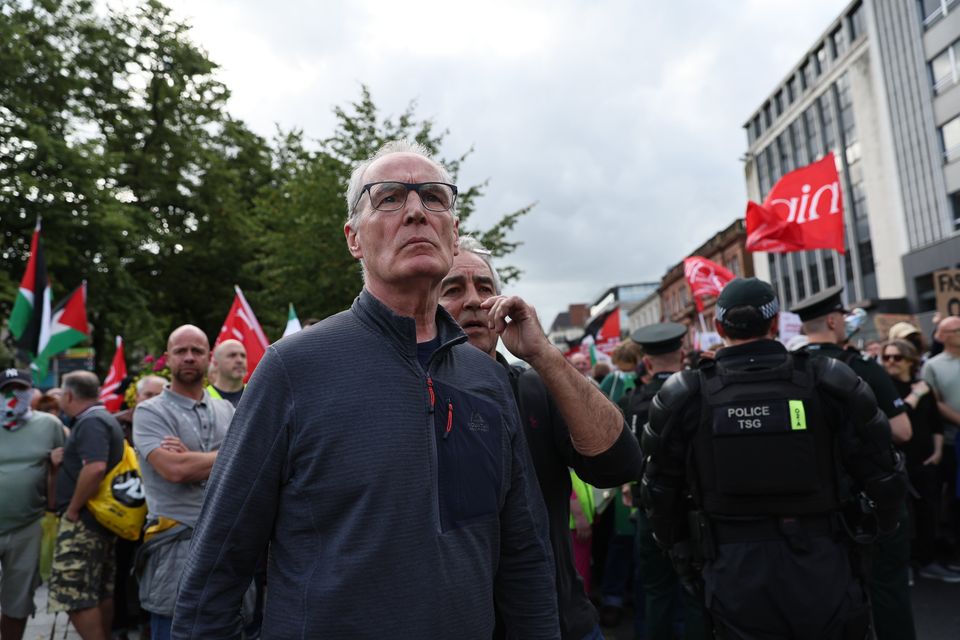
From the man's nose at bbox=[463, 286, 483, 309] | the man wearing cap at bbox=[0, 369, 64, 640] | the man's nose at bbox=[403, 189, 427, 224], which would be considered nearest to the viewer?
the man's nose at bbox=[403, 189, 427, 224]

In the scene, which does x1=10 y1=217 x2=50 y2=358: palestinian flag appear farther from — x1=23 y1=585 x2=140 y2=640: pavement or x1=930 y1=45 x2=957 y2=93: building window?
x1=930 y1=45 x2=957 y2=93: building window

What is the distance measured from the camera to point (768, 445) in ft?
10.5

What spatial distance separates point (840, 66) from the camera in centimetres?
3478

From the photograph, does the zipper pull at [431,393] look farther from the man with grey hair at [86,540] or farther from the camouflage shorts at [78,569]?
the camouflage shorts at [78,569]

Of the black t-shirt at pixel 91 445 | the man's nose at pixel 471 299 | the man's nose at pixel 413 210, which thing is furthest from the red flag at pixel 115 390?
the man's nose at pixel 413 210

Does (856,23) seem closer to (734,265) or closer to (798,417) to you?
(734,265)

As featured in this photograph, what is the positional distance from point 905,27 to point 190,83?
88.2 ft

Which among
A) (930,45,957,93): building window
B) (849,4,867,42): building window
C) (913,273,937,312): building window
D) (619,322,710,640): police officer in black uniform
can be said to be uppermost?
(849,4,867,42): building window

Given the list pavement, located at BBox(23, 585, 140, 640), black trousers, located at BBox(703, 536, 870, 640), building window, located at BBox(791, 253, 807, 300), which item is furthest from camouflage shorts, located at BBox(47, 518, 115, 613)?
building window, located at BBox(791, 253, 807, 300)

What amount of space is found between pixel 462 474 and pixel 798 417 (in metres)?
2.11

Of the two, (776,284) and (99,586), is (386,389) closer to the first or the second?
(99,586)

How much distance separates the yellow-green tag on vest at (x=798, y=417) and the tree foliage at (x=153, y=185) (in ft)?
43.3

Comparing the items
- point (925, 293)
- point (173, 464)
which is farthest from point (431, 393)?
point (925, 293)

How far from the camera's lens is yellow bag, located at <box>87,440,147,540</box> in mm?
4676
